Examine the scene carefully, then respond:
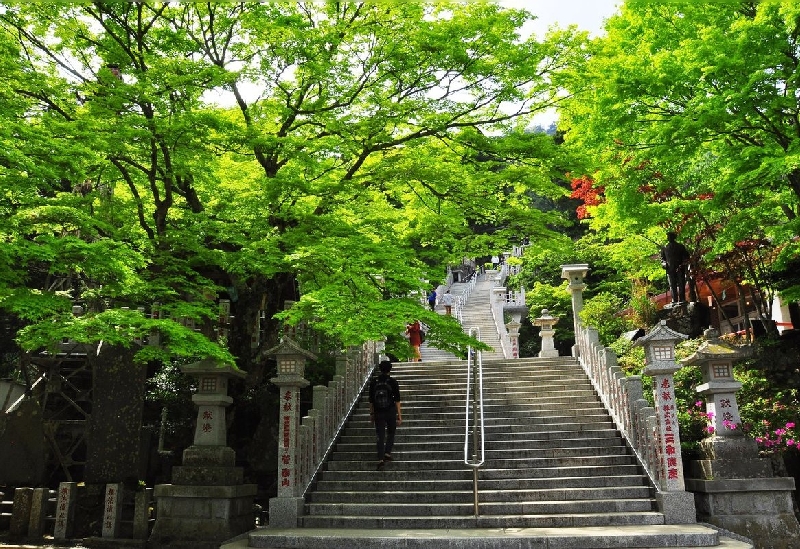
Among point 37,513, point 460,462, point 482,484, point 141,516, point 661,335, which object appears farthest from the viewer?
point 37,513

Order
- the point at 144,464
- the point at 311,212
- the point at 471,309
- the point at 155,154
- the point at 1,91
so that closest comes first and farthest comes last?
the point at 1,91 → the point at 155,154 → the point at 311,212 → the point at 144,464 → the point at 471,309

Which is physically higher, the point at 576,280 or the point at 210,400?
the point at 576,280

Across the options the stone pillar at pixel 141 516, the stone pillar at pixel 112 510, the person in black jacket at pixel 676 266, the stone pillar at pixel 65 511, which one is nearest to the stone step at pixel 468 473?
the stone pillar at pixel 141 516

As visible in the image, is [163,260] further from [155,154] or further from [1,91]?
[1,91]

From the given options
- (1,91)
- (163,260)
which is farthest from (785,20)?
(1,91)

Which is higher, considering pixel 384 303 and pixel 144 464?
pixel 384 303

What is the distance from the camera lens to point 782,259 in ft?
39.2

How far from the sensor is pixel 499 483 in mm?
9266

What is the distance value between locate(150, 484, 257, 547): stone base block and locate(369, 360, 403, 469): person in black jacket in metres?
2.46

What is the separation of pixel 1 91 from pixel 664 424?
1019cm

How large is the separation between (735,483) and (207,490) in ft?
25.7

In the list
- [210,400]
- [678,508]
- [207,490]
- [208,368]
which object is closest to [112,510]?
[207,490]

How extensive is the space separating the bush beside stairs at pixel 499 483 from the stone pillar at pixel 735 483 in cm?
84

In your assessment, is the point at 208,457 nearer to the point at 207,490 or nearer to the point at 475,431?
the point at 207,490
